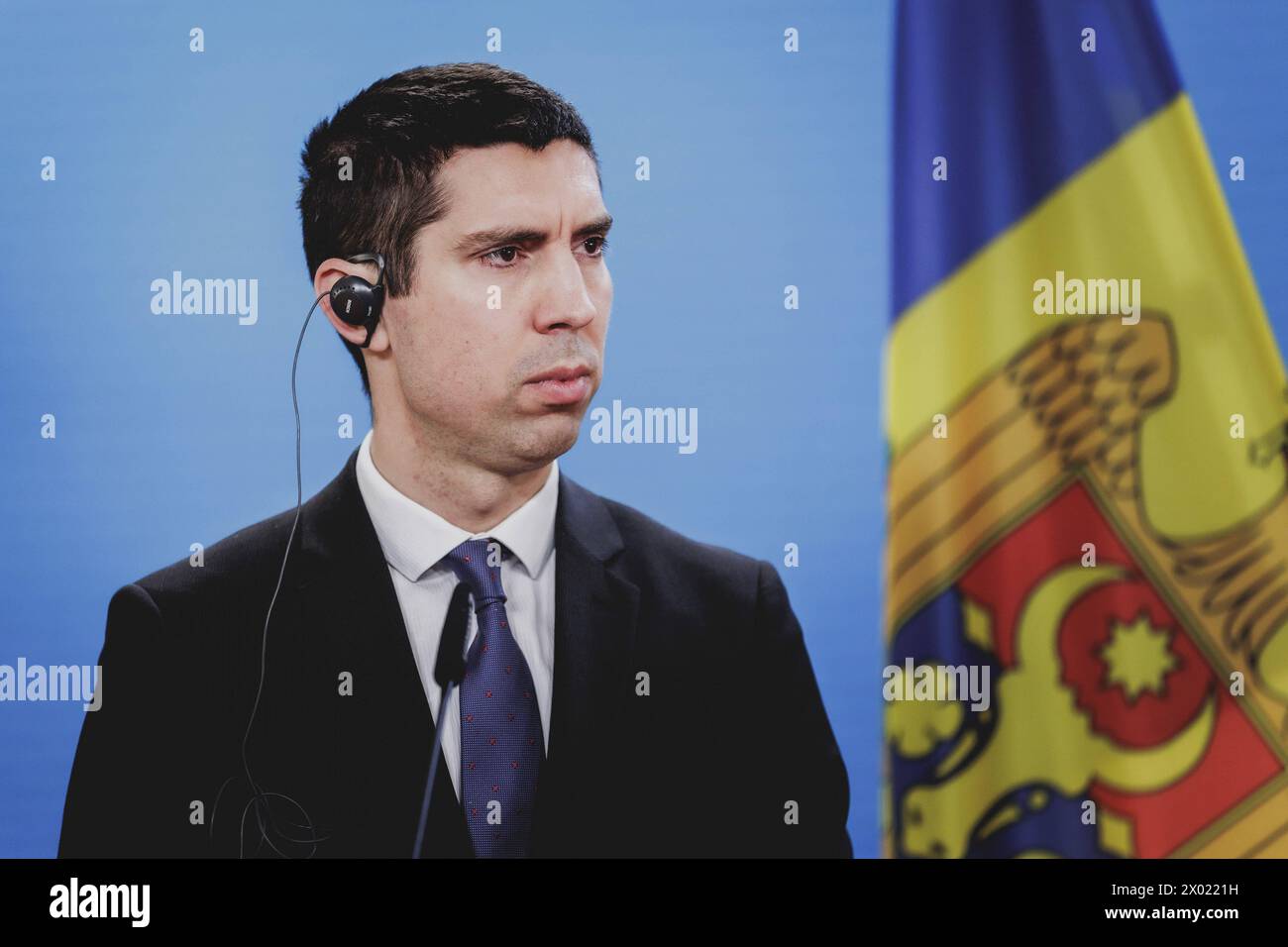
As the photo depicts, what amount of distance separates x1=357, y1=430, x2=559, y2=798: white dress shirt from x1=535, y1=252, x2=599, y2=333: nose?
31 centimetres

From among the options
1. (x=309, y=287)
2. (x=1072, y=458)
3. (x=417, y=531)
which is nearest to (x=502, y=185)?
(x=309, y=287)

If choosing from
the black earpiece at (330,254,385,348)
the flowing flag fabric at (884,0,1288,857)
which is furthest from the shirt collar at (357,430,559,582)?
the flowing flag fabric at (884,0,1288,857)

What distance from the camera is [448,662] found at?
72.4 inches

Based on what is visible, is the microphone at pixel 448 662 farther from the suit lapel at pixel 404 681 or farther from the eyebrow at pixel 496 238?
the eyebrow at pixel 496 238

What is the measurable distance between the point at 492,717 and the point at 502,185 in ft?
2.81

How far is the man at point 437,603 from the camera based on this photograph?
1.91 m

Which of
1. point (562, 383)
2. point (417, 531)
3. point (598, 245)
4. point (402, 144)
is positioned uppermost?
point (402, 144)

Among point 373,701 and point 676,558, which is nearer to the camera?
point 373,701

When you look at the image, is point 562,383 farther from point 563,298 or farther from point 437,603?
point 437,603

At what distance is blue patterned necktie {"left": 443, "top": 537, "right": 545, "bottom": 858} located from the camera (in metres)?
1.94

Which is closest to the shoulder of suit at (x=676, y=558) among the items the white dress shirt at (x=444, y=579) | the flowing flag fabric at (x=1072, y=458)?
the white dress shirt at (x=444, y=579)

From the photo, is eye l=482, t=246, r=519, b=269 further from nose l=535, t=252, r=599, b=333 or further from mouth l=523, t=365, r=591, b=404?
mouth l=523, t=365, r=591, b=404

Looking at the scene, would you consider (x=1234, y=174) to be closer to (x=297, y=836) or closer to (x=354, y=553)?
(x=354, y=553)

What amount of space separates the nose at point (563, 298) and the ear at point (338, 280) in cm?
26
